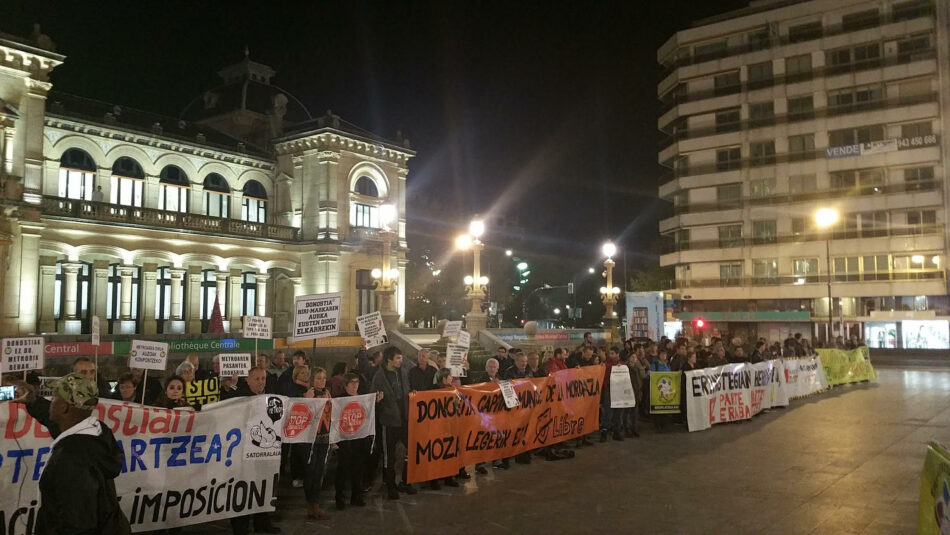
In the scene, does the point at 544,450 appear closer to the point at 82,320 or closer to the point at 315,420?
the point at 315,420

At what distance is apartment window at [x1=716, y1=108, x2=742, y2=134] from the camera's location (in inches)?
2322

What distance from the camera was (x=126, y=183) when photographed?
133 feet

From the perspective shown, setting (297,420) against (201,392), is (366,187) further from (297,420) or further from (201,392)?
(297,420)

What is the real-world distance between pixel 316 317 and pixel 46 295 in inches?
1131

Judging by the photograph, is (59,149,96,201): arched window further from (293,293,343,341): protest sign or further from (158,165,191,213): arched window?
(293,293,343,341): protest sign

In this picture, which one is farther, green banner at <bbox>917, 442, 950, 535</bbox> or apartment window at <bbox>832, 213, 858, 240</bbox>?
apartment window at <bbox>832, 213, 858, 240</bbox>

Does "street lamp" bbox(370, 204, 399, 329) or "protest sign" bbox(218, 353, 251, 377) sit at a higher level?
"street lamp" bbox(370, 204, 399, 329)

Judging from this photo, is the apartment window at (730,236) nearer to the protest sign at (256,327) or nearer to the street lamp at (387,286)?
the street lamp at (387,286)

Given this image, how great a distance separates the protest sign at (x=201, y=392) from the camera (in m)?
10.8

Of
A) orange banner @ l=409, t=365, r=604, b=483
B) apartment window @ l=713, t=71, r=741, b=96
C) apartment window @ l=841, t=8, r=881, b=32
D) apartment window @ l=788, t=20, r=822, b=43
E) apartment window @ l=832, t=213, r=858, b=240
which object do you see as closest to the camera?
orange banner @ l=409, t=365, r=604, b=483

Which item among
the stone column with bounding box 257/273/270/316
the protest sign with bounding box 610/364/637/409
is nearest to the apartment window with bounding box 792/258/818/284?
the stone column with bounding box 257/273/270/316

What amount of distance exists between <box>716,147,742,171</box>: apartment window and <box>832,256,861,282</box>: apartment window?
10.7 metres

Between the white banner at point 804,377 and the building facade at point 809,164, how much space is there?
30.5 m

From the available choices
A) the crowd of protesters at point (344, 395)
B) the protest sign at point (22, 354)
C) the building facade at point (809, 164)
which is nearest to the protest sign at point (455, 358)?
the crowd of protesters at point (344, 395)
